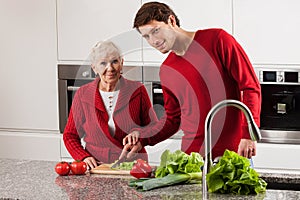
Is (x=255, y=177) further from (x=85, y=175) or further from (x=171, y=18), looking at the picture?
(x=171, y=18)

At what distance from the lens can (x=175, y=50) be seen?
320 cm

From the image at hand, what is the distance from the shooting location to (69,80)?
4.44 metres

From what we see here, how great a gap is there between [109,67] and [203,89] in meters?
0.46

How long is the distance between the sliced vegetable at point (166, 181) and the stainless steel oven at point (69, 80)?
1716mm

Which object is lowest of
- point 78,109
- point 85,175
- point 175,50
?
point 85,175

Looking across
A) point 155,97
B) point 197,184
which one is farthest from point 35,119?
point 197,184

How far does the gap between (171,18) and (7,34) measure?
5.89 feet

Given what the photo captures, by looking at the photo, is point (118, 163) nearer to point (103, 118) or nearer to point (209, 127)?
point (103, 118)

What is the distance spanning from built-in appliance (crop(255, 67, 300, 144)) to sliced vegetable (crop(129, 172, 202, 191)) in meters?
1.48

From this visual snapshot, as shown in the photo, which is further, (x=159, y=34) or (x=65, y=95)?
(x=65, y=95)

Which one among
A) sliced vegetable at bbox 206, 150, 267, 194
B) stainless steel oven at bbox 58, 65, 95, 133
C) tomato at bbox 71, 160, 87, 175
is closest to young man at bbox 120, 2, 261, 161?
tomato at bbox 71, 160, 87, 175

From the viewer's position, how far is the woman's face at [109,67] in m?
3.07

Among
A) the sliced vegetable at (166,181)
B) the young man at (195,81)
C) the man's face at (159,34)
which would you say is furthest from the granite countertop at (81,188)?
the man's face at (159,34)

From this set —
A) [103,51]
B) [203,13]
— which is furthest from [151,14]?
[203,13]
